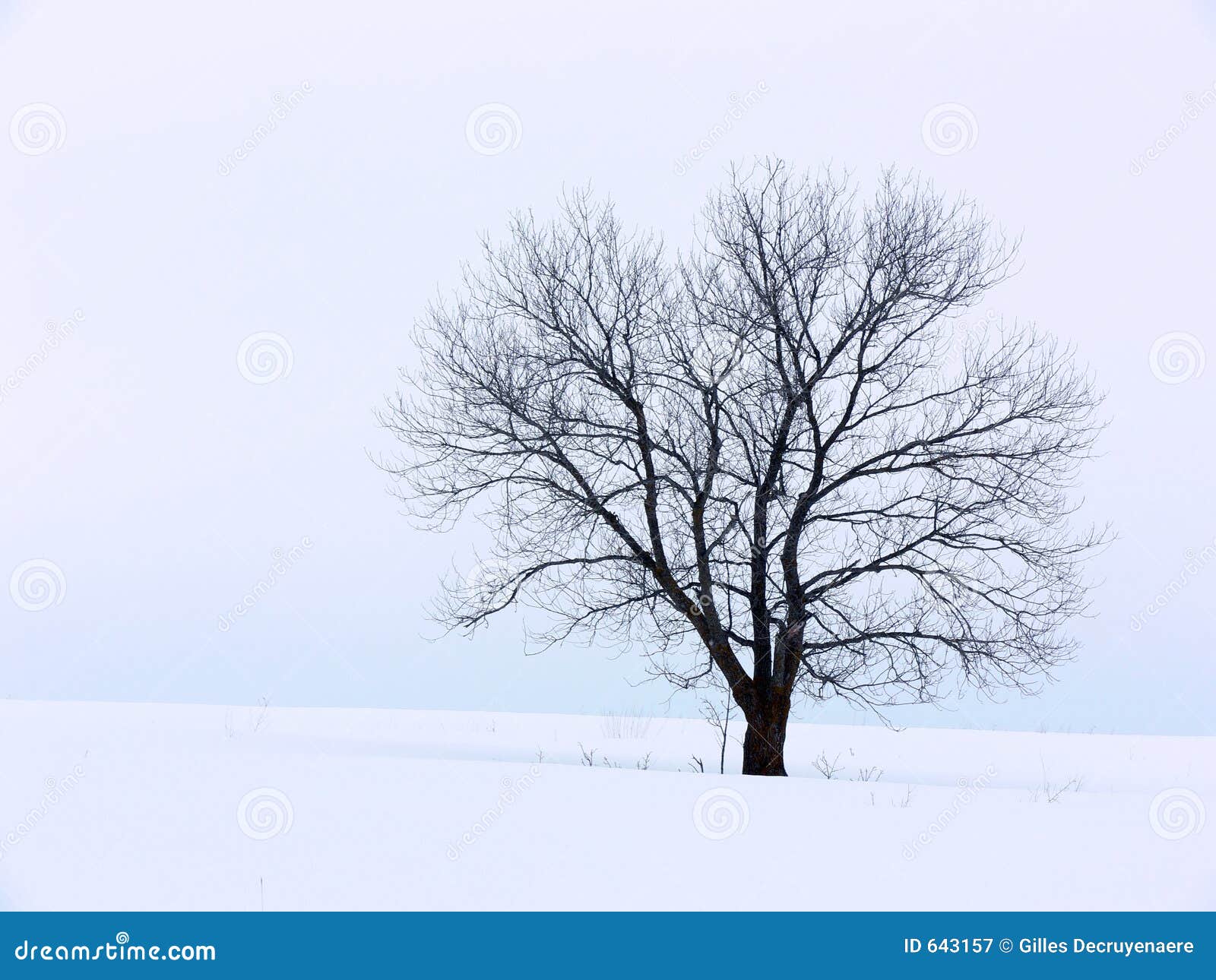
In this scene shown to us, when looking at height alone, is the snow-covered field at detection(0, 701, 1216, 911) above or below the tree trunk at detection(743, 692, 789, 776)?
below

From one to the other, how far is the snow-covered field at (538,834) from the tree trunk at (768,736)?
2.02 feet

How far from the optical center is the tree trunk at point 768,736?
13.9 m

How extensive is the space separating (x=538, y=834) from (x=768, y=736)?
621 cm

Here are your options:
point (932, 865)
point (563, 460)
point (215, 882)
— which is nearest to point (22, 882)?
point (215, 882)

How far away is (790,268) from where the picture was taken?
46.6 ft

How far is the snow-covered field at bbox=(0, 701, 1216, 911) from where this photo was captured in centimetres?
695

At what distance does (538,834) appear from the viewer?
27.4ft

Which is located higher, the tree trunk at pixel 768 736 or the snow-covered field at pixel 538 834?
the tree trunk at pixel 768 736

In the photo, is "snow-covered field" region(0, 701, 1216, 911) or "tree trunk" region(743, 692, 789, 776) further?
"tree trunk" region(743, 692, 789, 776)

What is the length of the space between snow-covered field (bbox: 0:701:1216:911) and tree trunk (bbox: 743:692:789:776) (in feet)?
2.02

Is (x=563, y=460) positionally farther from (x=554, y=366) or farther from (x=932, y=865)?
(x=932, y=865)

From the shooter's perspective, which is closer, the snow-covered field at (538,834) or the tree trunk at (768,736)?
the snow-covered field at (538,834)

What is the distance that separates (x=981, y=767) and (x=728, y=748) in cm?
389

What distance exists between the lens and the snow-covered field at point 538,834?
22.8 ft
